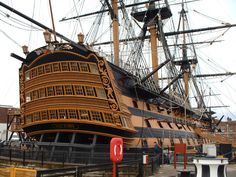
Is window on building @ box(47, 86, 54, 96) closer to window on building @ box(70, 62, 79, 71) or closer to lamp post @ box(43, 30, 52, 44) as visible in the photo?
window on building @ box(70, 62, 79, 71)

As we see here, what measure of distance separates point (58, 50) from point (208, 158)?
14690mm

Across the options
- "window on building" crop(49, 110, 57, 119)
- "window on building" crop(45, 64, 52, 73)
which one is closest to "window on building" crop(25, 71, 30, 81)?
"window on building" crop(45, 64, 52, 73)

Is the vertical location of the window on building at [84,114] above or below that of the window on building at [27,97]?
below

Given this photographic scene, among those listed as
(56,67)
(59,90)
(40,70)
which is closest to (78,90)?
(59,90)

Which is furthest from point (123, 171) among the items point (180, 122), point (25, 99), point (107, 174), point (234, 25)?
point (234, 25)

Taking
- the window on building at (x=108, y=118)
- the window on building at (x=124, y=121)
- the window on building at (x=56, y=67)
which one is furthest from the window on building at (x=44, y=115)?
the window on building at (x=124, y=121)

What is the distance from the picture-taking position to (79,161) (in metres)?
15.9

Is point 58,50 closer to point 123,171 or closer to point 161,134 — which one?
point 123,171

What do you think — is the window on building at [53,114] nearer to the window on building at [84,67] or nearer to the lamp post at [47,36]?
the window on building at [84,67]

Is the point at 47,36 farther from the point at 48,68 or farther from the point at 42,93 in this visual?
the point at 42,93

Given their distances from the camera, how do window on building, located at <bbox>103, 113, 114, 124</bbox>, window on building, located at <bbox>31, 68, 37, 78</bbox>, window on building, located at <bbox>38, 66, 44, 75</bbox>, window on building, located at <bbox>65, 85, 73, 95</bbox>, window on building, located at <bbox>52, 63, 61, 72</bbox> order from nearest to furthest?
window on building, located at <bbox>103, 113, 114, 124</bbox> → window on building, located at <bbox>65, 85, 73, 95</bbox> → window on building, located at <bbox>52, 63, 61, 72</bbox> → window on building, located at <bbox>38, 66, 44, 75</bbox> → window on building, located at <bbox>31, 68, 37, 78</bbox>

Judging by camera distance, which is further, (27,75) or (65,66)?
(27,75)

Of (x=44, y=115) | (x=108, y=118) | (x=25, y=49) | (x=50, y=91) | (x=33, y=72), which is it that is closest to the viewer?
(x=108, y=118)

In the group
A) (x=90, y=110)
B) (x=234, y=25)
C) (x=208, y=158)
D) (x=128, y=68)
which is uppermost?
(x=234, y=25)
